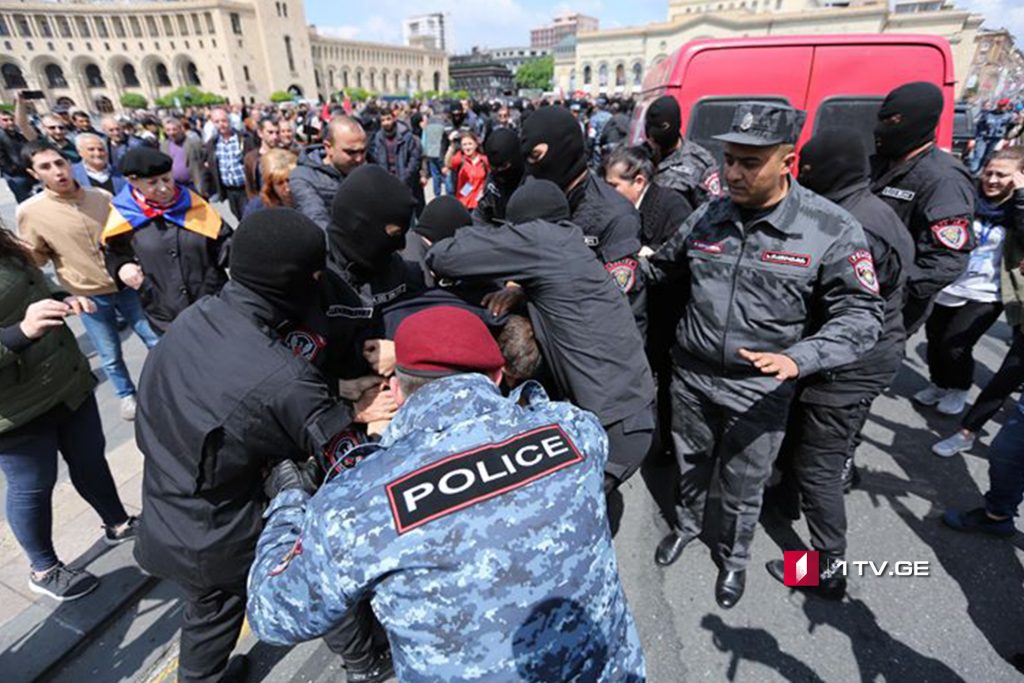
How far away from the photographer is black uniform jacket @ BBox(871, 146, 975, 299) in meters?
2.77

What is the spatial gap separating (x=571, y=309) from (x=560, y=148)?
1.19 m

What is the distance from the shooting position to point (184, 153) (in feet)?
25.0

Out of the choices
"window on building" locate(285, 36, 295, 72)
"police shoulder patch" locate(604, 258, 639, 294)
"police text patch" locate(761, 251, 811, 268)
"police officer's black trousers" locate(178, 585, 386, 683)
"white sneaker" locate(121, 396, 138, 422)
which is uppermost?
"window on building" locate(285, 36, 295, 72)

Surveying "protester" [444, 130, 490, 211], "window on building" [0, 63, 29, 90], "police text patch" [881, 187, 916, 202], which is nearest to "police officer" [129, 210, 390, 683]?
"police text patch" [881, 187, 916, 202]

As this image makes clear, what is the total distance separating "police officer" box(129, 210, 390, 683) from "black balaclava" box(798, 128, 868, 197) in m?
2.29

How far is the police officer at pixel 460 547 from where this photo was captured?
1083 mm

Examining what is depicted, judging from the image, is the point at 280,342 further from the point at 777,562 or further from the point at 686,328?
the point at 777,562

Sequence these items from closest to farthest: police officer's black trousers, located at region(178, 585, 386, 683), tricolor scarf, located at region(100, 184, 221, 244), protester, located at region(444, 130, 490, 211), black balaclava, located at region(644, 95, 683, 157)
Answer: police officer's black trousers, located at region(178, 585, 386, 683) → tricolor scarf, located at region(100, 184, 221, 244) → black balaclava, located at region(644, 95, 683, 157) → protester, located at region(444, 130, 490, 211)

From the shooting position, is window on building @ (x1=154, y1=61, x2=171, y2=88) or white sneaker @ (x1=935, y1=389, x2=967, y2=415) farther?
window on building @ (x1=154, y1=61, x2=171, y2=88)

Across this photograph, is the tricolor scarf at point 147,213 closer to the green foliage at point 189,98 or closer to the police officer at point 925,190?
the police officer at point 925,190

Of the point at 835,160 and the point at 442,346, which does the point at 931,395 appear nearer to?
the point at 835,160

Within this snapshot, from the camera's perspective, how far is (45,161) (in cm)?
323

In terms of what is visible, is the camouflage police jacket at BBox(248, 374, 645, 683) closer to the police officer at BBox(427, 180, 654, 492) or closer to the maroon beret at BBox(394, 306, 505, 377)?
the maroon beret at BBox(394, 306, 505, 377)

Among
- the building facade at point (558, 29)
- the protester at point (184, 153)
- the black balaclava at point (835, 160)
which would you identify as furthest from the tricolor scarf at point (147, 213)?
the building facade at point (558, 29)
